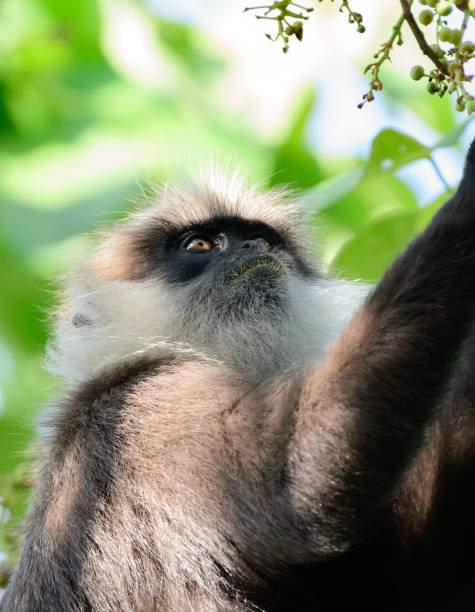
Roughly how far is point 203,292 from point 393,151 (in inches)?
48.7

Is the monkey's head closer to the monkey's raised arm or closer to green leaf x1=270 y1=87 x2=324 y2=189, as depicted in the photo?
green leaf x1=270 y1=87 x2=324 y2=189

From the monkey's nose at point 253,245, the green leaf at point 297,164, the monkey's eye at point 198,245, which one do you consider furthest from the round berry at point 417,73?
the green leaf at point 297,164

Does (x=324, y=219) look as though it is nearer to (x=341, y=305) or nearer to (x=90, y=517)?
(x=341, y=305)

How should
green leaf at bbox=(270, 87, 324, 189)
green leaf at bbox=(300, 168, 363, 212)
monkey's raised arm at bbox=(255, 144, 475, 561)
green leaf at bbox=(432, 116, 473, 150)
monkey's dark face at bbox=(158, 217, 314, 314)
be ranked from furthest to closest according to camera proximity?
green leaf at bbox=(270, 87, 324, 189) < monkey's dark face at bbox=(158, 217, 314, 314) < green leaf at bbox=(300, 168, 363, 212) < green leaf at bbox=(432, 116, 473, 150) < monkey's raised arm at bbox=(255, 144, 475, 561)

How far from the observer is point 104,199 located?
7055 mm

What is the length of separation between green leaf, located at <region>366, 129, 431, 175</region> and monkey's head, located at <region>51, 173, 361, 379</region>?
32.2 inches

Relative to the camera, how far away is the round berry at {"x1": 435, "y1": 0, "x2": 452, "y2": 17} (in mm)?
3064

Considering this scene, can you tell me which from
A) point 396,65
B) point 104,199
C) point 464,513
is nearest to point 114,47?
point 104,199

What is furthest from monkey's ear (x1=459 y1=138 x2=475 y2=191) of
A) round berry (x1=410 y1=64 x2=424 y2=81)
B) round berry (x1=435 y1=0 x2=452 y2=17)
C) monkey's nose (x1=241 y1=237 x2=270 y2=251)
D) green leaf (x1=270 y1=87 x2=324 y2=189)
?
green leaf (x1=270 y1=87 x2=324 y2=189)

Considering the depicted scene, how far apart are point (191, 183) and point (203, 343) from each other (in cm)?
154

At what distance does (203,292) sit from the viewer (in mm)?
5082

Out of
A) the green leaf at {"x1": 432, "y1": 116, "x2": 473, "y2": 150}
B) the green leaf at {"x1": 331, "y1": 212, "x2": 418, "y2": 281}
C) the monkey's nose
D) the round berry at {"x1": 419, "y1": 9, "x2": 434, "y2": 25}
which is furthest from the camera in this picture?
the monkey's nose

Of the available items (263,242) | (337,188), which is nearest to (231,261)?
(263,242)

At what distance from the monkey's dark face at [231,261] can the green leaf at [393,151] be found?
0.79m
